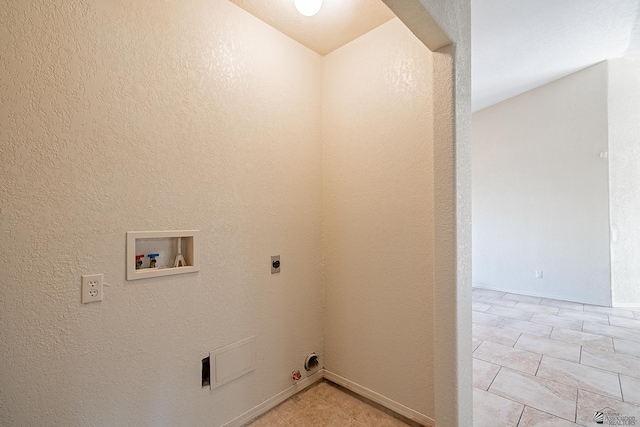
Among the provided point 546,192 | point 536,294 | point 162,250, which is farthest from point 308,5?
point 536,294

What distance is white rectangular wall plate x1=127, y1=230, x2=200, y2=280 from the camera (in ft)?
4.51

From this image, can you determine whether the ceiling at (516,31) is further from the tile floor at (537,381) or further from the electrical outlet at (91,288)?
the tile floor at (537,381)

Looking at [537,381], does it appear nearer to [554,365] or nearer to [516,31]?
[554,365]

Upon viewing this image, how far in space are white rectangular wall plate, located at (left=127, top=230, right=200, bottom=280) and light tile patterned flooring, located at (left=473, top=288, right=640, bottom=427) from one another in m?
2.10

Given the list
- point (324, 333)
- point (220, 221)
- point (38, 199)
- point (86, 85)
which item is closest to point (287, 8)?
point (86, 85)

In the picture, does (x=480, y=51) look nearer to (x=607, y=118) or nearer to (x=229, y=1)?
(x=607, y=118)

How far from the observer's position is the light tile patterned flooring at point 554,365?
1891 mm

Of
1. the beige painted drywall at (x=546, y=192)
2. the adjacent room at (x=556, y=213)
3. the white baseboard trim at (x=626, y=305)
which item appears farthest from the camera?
the beige painted drywall at (x=546, y=192)

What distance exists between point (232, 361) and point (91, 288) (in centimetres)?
90

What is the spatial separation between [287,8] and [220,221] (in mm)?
1471

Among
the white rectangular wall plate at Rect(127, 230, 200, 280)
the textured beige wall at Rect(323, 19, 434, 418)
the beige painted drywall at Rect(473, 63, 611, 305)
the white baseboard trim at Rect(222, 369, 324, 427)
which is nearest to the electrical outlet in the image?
the white rectangular wall plate at Rect(127, 230, 200, 280)

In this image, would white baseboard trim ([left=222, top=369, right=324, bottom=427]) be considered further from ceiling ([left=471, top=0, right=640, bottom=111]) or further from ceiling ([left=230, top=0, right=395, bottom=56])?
ceiling ([left=471, top=0, right=640, bottom=111])

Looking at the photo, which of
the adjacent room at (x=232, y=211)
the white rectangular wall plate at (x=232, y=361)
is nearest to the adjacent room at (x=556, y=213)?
the adjacent room at (x=232, y=211)

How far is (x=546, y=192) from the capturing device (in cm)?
457
